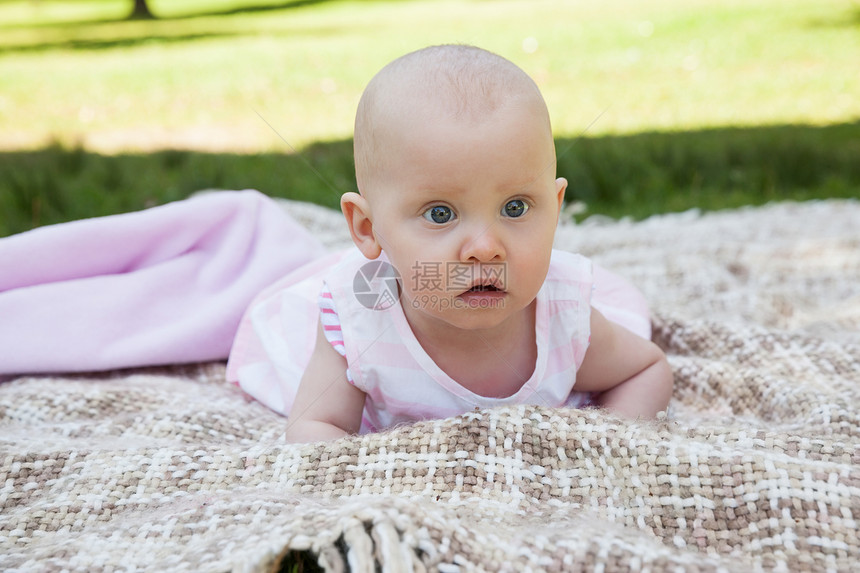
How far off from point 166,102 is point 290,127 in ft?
6.86

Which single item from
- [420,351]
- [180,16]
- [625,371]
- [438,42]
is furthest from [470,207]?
[180,16]

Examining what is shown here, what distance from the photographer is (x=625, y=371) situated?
1892 millimetres

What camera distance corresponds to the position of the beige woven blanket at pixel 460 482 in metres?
1.26

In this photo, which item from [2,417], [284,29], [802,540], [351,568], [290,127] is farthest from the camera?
[284,29]

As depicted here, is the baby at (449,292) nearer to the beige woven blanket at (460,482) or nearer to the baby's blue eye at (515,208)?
the baby's blue eye at (515,208)

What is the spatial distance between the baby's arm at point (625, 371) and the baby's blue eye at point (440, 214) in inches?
20.4

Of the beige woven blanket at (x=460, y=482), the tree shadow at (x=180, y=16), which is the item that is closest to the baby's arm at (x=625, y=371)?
the beige woven blanket at (x=460, y=482)

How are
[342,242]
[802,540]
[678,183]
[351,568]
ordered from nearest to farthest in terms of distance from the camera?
[351,568] < [802,540] < [342,242] < [678,183]

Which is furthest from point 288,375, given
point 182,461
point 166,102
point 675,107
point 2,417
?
point 166,102

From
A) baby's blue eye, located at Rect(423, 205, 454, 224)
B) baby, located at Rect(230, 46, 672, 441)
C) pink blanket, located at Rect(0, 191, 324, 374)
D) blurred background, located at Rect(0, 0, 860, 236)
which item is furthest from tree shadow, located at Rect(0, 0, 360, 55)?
baby's blue eye, located at Rect(423, 205, 454, 224)

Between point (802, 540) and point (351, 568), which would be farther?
point (802, 540)

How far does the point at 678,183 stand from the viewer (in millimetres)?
4027

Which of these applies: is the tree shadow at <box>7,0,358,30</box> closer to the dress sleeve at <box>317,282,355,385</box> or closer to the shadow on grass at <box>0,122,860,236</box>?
the shadow on grass at <box>0,122,860,236</box>

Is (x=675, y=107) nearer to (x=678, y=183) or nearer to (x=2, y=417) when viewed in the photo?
(x=678, y=183)
